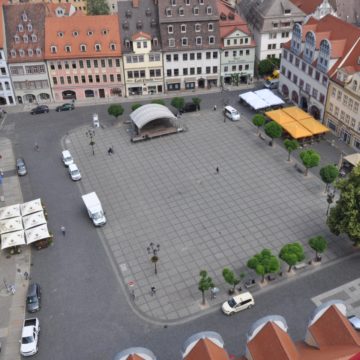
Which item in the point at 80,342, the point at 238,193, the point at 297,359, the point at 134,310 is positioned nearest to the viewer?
the point at 297,359

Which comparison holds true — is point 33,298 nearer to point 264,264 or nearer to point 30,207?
point 30,207

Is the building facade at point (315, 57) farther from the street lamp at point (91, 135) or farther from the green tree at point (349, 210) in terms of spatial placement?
the street lamp at point (91, 135)

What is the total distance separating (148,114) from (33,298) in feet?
140

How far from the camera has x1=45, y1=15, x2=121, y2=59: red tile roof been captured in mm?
98750

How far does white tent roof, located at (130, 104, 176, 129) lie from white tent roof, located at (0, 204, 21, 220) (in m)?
27.9

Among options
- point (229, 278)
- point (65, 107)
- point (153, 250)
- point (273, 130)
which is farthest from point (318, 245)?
point (65, 107)

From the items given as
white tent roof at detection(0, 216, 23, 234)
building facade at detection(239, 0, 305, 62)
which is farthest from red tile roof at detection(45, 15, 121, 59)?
white tent roof at detection(0, 216, 23, 234)

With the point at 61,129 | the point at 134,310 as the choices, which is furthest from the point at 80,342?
the point at 61,129

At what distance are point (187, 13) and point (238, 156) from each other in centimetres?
3575

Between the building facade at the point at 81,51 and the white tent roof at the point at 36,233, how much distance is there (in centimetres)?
4535

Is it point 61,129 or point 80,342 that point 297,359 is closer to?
point 80,342

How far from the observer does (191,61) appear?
103 metres

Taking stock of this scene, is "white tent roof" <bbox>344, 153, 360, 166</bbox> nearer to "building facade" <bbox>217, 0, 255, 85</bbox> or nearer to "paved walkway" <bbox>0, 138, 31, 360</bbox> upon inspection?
"building facade" <bbox>217, 0, 255, 85</bbox>

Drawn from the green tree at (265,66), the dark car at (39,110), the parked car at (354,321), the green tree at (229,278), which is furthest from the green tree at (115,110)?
the parked car at (354,321)
